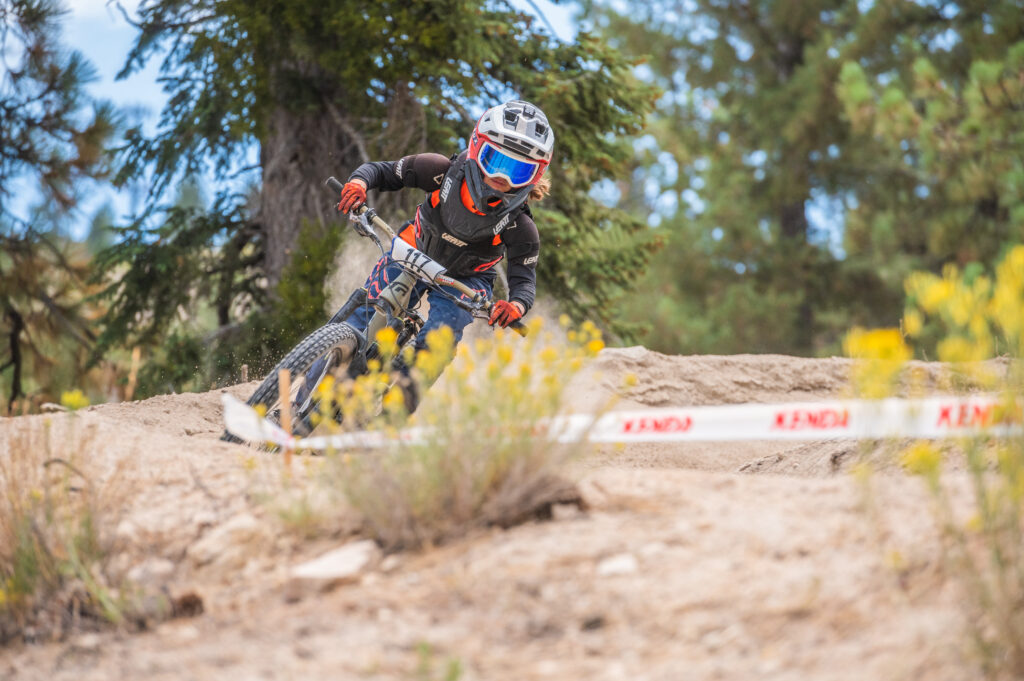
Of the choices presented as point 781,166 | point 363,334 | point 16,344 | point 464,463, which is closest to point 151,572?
point 464,463

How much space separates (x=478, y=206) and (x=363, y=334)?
0.91m

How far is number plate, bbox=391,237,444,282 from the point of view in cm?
500

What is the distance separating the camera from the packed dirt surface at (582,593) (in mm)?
2490

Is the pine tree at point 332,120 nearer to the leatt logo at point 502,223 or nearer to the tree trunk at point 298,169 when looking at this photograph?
the tree trunk at point 298,169

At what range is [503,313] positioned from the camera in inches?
199

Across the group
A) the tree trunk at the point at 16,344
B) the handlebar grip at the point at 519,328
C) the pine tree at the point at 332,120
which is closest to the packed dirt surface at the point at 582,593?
the handlebar grip at the point at 519,328

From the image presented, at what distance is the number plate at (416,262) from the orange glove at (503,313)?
1.10 ft

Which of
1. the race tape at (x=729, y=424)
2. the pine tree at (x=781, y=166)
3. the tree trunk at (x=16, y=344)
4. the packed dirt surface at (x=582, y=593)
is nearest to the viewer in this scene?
the packed dirt surface at (x=582, y=593)

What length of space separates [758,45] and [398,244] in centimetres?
1551

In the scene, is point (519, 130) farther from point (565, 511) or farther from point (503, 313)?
point (565, 511)

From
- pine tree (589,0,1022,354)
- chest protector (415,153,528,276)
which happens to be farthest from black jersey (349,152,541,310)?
pine tree (589,0,1022,354)

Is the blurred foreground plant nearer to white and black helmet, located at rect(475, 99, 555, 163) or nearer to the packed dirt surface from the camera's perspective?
the packed dirt surface

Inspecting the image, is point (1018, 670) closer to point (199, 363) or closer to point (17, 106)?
point (199, 363)

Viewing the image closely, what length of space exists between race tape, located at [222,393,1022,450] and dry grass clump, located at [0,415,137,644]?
2.06ft
